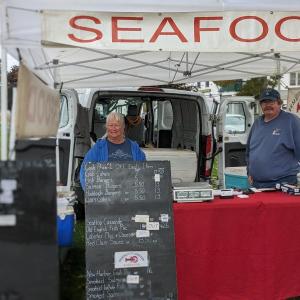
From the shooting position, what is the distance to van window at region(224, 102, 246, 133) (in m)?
8.62

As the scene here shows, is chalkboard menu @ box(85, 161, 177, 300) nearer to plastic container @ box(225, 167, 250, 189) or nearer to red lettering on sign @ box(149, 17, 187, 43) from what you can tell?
red lettering on sign @ box(149, 17, 187, 43)

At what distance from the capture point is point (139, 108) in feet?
28.0

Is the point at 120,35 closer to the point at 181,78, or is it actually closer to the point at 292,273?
the point at 292,273

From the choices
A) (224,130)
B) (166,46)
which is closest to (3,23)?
(166,46)

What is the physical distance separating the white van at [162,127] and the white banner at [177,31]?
2.91 metres

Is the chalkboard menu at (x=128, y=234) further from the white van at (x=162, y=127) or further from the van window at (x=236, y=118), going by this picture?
the van window at (x=236, y=118)

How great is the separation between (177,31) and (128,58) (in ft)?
7.24

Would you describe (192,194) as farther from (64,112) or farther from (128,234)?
(64,112)

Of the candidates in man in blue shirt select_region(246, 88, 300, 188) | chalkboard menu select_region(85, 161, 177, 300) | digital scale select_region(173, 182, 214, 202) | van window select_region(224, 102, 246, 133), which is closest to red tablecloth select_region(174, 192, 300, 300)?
digital scale select_region(173, 182, 214, 202)

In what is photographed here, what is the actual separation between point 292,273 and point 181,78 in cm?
382

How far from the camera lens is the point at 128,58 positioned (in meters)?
5.72

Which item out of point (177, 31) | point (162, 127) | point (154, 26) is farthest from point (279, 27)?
point (162, 127)

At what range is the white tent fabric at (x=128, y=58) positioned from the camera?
10.7ft

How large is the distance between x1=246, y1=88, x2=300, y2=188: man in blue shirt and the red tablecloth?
752 millimetres
